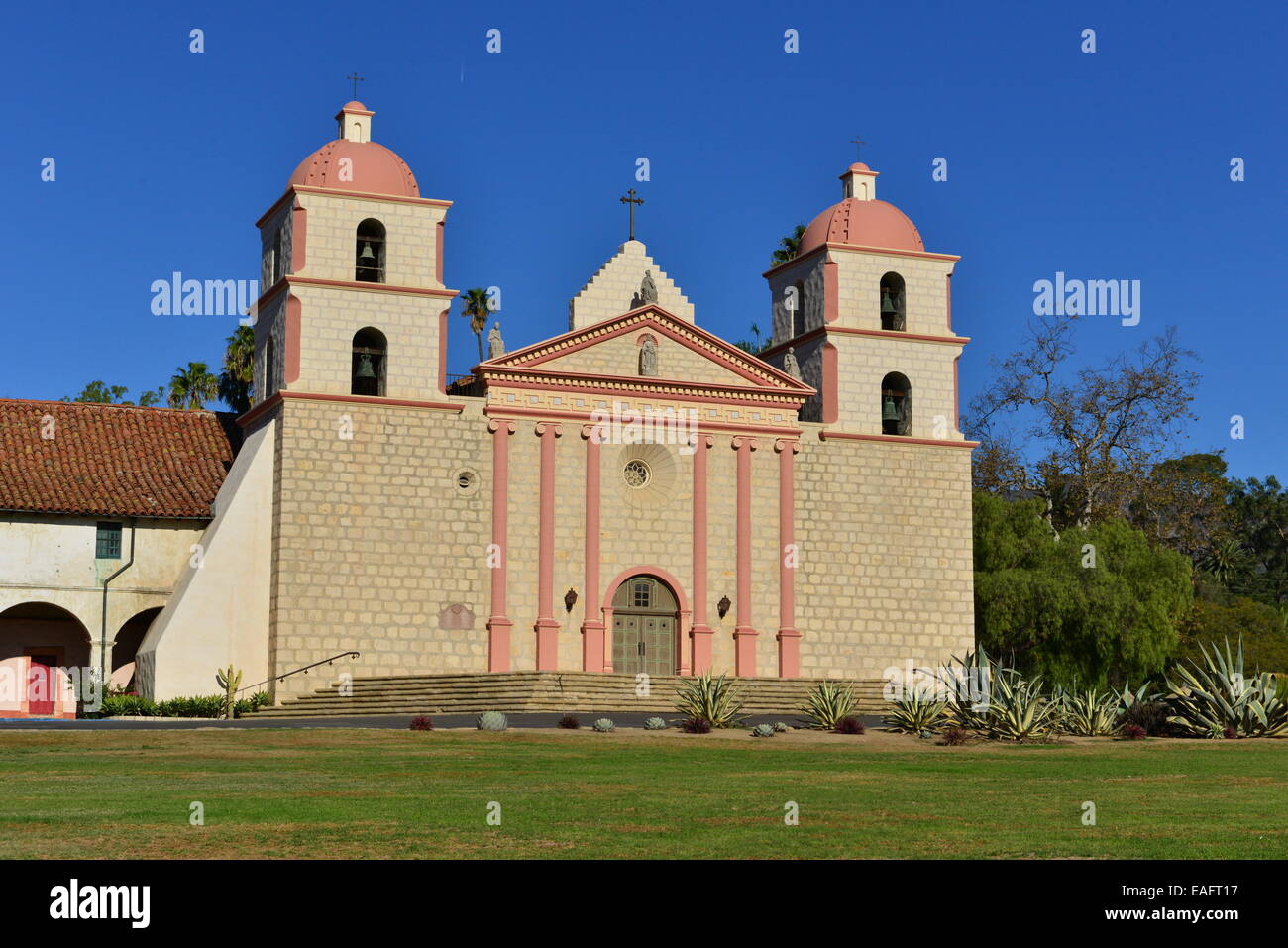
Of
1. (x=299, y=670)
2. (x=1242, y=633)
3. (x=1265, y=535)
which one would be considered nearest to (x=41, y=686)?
(x=299, y=670)

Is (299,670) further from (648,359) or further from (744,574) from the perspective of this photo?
(648,359)

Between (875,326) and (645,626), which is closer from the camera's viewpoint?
(645,626)

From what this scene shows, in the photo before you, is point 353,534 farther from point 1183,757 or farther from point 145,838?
point 145,838

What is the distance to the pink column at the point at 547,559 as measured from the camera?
1666 inches

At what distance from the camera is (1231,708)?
29.3 m

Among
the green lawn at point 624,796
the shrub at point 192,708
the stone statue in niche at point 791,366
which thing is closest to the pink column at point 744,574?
the stone statue in niche at point 791,366

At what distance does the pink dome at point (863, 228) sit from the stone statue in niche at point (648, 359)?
20.8ft

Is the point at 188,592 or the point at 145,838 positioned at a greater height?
the point at 188,592

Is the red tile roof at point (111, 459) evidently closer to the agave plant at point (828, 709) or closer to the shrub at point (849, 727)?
the agave plant at point (828, 709)

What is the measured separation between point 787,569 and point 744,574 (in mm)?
1213

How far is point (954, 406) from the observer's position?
156ft

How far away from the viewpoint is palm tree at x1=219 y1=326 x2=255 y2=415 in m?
63.0

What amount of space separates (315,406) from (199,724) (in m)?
9.97
